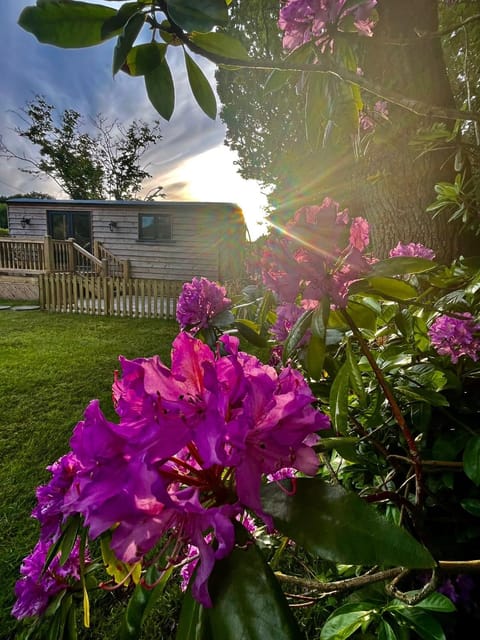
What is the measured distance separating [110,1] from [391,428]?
4.32 feet

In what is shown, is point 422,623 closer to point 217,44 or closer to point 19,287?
point 217,44

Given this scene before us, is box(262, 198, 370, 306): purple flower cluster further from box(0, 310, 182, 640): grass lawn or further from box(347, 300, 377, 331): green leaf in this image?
box(0, 310, 182, 640): grass lawn

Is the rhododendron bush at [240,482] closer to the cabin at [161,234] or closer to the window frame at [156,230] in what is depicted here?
the cabin at [161,234]

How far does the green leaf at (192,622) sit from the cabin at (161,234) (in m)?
13.3

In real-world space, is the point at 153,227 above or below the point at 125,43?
above

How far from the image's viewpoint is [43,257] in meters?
13.1

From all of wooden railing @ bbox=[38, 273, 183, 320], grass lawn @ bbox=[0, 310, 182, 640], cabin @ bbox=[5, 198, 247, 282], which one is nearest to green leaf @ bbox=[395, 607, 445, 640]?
grass lawn @ bbox=[0, 310, 182, 640]

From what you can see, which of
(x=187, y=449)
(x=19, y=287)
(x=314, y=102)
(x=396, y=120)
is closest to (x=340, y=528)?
(x=187, y=449)

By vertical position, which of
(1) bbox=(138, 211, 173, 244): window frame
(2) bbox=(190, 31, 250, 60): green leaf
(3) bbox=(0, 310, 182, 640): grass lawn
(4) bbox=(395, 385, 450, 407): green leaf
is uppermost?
(1) bbox=(138, 211, 173, 244): window frame

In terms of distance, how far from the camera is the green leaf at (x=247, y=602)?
39cm

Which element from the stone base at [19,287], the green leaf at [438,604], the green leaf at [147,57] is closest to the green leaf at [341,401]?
the green leaf at [438,604]

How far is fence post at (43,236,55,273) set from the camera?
12.4 meters

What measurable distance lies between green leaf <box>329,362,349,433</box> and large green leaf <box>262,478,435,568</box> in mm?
312

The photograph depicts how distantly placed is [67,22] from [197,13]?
0.25m
